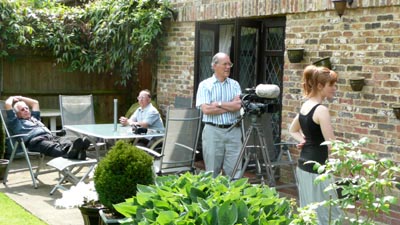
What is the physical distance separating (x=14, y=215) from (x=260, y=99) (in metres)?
2.57

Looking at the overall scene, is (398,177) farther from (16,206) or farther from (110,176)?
(16,206)

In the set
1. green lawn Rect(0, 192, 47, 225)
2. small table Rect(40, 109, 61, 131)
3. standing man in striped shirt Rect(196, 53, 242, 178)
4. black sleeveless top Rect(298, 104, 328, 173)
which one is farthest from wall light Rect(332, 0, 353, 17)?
small table Rect(40, 109, 61, 131)

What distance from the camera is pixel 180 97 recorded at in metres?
8.26

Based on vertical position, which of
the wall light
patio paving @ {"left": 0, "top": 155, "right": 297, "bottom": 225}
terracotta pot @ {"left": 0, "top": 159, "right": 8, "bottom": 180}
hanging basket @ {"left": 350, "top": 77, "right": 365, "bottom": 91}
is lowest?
patio paving @ {"left": 0, "top": 155, "right": 297, "bottom": 225}

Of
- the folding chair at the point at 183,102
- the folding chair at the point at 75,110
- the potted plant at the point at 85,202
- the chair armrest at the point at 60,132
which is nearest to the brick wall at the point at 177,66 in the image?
the folding chair at the point at 183,102

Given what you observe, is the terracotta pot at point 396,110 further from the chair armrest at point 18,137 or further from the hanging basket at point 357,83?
the chair armrest at point 18,137

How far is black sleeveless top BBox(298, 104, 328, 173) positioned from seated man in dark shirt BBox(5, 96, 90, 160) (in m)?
2.99

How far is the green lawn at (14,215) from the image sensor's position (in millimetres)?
5195

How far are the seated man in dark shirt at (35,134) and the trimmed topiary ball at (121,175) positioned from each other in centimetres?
223

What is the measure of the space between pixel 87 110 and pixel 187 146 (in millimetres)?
2422

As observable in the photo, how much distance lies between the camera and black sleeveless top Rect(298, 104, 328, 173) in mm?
4016

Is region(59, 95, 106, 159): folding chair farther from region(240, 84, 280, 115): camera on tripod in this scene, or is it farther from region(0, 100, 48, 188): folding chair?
region(240, 84, 280, 115): camera on tripod

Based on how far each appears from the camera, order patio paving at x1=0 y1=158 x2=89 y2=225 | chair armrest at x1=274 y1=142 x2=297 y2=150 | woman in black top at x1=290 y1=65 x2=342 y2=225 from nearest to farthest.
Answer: woman in black top at x1=290 y1=65 x2=342 y2=225 → patio paving at x1=0 y1=158 x2=89 y2=225 → chair armrest at x1=274 y1=142 x2=297 y2=150

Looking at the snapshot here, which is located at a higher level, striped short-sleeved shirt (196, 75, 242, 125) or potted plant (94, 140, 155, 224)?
striped short-sleeved shirt (196, 75, 242, 125)
